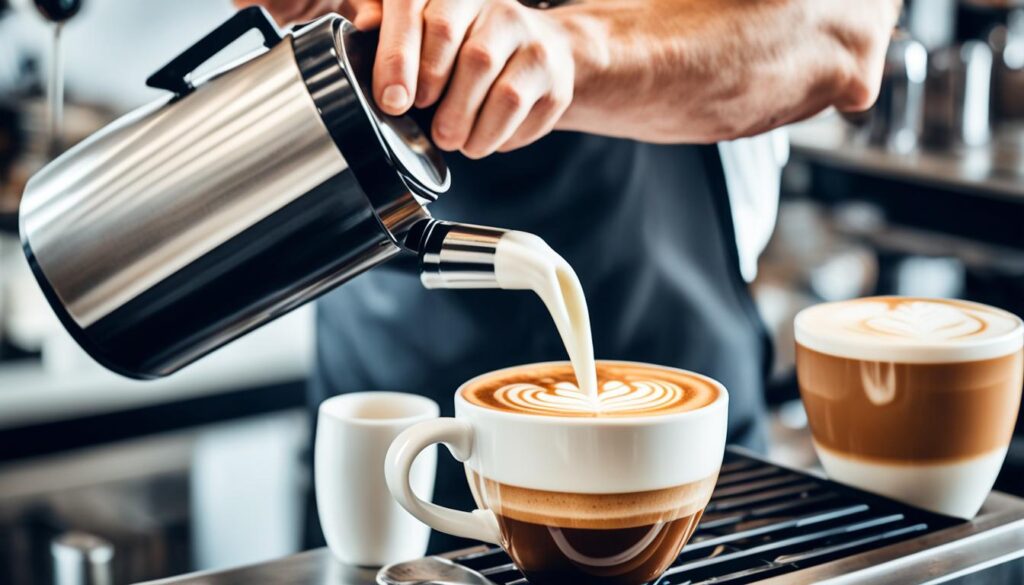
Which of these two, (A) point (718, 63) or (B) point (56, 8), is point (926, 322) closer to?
(A) point (718, 63)

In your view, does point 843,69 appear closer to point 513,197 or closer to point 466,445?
point 513,197

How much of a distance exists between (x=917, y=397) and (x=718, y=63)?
14.3 inches

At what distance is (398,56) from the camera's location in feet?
2.65

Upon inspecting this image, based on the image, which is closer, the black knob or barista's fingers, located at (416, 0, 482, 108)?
barista's fingers, located at (416, 0, 482, 108)

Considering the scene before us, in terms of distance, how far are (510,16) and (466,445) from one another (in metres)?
0.30

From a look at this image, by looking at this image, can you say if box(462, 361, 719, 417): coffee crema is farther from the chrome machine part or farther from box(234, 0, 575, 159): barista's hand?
the chrome machine part

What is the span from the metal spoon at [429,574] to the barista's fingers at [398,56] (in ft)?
0.94

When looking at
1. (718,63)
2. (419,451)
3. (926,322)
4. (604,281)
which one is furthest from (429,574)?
(604,281)

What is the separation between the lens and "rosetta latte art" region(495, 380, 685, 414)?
2.63 ft

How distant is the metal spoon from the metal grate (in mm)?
19

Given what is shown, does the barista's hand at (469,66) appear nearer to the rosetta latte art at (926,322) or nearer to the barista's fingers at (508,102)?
the barista's fingers at (508,102)

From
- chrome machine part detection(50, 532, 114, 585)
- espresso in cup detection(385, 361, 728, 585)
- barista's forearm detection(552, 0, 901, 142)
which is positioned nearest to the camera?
espresso in cup detection(385, 361, 728, 585)

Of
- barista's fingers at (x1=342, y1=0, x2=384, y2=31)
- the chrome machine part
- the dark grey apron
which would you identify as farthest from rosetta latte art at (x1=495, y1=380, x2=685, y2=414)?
the chrome machine part

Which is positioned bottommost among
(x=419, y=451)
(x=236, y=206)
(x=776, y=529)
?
(x=776, y=529)
